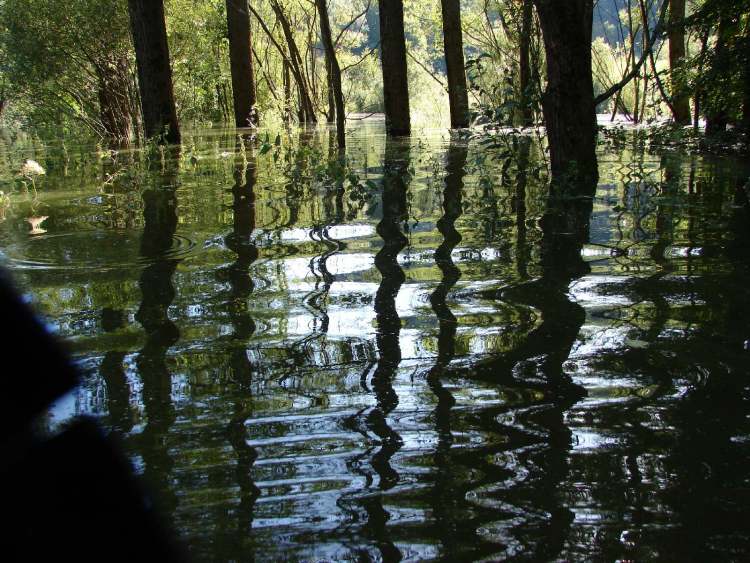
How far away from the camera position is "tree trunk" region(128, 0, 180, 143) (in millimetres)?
10680

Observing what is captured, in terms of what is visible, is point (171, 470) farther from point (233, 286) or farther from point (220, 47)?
point (220, 47)

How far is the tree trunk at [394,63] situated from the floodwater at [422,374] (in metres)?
8.41

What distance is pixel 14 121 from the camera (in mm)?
31625

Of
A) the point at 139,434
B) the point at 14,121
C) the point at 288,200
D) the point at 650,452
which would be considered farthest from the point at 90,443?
the point at 14,121

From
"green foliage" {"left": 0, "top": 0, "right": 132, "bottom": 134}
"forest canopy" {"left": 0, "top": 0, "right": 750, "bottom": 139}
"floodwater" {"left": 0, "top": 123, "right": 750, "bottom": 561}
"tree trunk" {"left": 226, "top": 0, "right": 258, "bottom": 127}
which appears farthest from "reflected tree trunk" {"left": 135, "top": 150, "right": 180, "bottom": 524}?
"tree trunk" {"left": 226, "top": 0, "right": 258, "bottom": 127}

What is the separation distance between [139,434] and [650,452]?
1.38 metres

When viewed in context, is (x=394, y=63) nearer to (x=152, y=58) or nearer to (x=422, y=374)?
(x=152, y=58)

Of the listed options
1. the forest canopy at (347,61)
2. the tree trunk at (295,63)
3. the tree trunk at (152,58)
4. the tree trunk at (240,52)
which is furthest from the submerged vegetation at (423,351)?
the tree trunk at (295,63)

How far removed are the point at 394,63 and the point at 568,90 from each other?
7565 mm

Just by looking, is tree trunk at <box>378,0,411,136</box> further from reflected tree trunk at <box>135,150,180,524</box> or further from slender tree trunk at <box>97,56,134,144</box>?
reflected tree trunk at <box>135,150,180,524</box>

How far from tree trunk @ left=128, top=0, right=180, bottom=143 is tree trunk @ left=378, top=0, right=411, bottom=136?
388 centimetres

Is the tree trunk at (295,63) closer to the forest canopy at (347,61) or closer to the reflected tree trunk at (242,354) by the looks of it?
the forest canopy at (347,61)

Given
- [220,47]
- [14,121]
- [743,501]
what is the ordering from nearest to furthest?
[743,501]
[220,47]
[14,121]

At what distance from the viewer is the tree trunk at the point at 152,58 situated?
10.7m
